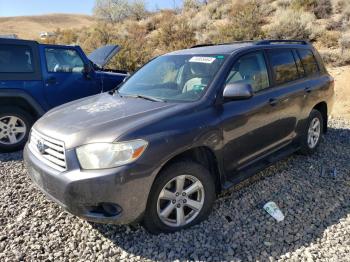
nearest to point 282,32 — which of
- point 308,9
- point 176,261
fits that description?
point 308,9

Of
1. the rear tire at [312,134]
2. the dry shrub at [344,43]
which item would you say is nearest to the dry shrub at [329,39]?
the dry shrub at [344,43]

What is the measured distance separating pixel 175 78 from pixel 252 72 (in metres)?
0.94

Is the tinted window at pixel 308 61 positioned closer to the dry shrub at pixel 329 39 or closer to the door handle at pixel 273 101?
the door handle at pixel 273 101

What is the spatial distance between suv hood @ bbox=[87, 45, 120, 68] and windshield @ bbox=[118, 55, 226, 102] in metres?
3.10

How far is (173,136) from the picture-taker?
315 cm

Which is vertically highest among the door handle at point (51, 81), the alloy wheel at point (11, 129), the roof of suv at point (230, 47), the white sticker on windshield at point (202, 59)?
the roof of suv at point (230, 47)

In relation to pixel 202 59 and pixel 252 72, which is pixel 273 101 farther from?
pixel 202 59

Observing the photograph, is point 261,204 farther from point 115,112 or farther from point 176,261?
point 115,112

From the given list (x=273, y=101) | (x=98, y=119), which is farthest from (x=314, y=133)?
(x=98, y=119)

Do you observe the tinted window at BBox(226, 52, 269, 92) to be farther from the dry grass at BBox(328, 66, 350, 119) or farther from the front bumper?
the dry grass at BBox(328, 66, 350, 119)

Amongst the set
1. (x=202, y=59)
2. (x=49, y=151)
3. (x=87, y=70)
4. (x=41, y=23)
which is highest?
(x=41, y=23)

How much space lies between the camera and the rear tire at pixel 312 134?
5.18 m

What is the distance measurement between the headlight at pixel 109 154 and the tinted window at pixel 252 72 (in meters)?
A: 1.47

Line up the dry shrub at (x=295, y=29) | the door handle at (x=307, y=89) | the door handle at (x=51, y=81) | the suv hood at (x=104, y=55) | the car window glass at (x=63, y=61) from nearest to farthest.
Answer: the door handle at (x=307, y=89) → the door handle at (x=51, y=81) → the car window glass at (x=63, y=61) → the suv hood at (x=104, y=55) → the dry shrub at (x=295, y=29)
